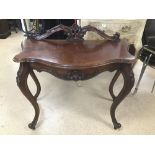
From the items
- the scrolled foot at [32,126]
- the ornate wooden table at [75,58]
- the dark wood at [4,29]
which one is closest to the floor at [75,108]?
the scrolled foot at [32,126]

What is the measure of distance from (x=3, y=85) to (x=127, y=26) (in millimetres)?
1232

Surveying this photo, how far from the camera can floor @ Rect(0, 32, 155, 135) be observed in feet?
4.50

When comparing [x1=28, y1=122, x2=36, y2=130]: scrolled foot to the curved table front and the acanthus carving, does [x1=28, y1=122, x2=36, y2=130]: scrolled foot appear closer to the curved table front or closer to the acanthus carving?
the curved table front

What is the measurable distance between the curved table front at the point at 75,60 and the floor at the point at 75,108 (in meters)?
0.31

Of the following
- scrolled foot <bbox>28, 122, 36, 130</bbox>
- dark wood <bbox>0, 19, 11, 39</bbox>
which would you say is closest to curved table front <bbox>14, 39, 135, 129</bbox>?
scrolled foot <bbox>28, 122, 36, 130</bbox>

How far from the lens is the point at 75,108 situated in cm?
154

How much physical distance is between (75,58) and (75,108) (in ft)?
1.92

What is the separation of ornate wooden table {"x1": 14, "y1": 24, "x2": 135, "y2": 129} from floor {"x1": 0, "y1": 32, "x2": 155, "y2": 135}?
27 cm

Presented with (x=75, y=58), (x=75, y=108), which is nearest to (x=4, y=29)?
(x=75, y=108)

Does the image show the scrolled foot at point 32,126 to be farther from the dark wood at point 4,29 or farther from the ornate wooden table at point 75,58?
the dark wood at point 4,29

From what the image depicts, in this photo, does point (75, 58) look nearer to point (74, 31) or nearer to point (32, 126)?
point (74, 31)
